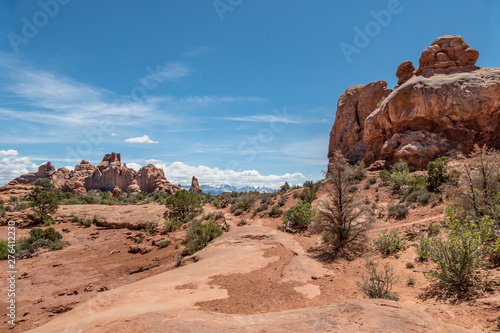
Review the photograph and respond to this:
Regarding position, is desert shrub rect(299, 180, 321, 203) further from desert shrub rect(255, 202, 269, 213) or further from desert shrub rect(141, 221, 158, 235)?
desert shrub rect(141, 221, 158, 235)

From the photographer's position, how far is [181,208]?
2455 cm

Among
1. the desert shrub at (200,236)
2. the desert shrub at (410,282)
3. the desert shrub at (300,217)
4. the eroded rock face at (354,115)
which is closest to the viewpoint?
the desert shrub at (410,282)

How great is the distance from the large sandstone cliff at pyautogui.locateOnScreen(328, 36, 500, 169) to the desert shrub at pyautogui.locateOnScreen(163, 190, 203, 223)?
19.4 metres

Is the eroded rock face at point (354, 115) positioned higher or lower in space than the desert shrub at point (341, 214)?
higher

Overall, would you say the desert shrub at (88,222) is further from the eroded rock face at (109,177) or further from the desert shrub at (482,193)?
the eroded rock face at (109,177)

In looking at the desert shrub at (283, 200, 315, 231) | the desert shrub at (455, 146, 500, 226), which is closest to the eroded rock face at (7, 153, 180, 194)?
the desert shrub at (283, 200, 315, 231)

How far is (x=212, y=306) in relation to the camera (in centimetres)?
607

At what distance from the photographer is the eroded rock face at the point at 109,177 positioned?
65.7 metres

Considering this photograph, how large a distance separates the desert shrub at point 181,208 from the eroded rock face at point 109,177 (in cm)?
4104

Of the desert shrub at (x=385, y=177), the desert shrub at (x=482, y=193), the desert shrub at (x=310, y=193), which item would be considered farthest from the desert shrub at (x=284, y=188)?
the desert shrub at (x=482, y=193)

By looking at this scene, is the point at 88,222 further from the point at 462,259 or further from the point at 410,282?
the point at 462,259

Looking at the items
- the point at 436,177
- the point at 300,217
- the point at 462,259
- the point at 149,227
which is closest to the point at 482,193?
the point at 462,259

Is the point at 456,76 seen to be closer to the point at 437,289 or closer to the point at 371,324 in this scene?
the point at 437,289

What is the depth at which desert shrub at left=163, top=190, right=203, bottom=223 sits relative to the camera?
2400 cm
